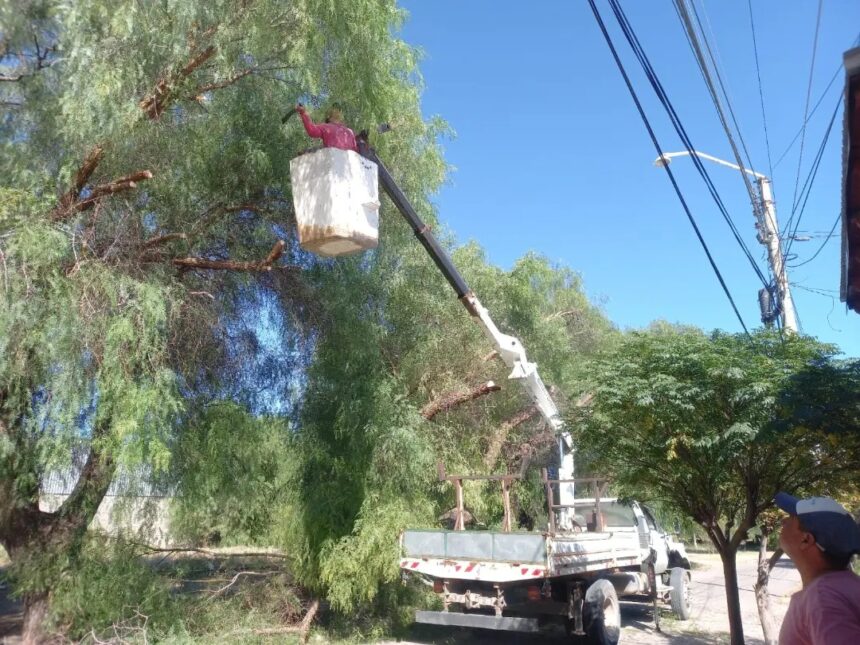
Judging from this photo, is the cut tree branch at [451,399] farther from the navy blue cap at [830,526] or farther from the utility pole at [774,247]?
the navy blue cap at [830,526]

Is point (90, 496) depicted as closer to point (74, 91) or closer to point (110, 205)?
point (110, 205)

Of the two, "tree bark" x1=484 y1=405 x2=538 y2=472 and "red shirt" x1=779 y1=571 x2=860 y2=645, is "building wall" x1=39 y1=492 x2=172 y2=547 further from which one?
"red shirt" x1=779 y1=571 x2=860 y2=645

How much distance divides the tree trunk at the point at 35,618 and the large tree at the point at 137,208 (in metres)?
0.02

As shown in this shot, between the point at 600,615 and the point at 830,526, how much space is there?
798 centimetres

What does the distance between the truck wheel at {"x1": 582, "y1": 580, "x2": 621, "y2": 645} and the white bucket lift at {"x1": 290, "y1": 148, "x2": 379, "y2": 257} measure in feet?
20.3

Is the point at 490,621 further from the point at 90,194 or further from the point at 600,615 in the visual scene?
the point at 90,194

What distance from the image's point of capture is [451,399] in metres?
12.4

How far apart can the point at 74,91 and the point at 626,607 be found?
45.0ft

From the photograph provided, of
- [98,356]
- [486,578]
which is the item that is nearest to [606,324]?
[486,578]

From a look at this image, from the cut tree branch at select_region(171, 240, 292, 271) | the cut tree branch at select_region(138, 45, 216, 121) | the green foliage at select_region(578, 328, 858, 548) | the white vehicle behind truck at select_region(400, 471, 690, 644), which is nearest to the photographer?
the green foliage at select_region(578, 328, 858, 548)

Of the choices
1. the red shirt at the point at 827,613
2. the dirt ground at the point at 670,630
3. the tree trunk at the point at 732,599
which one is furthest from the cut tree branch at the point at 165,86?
the dirt ground at the point at 670,630

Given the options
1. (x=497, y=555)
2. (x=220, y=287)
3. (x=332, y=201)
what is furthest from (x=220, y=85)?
(x=497, y=555)

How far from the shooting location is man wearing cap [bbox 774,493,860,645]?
1.98 meters

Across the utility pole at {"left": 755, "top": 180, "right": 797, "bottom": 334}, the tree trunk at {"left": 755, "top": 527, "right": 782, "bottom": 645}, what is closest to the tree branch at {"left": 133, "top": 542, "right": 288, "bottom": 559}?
the tree trunk at {"left": 755, "top": 527, "right": 782, "bottom": 645}
